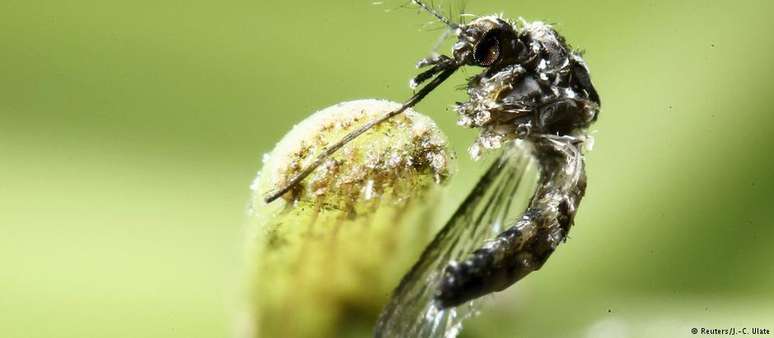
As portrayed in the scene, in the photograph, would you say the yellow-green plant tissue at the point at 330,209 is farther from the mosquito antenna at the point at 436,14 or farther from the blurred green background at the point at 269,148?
the mosquito antenna at the point at 436,14

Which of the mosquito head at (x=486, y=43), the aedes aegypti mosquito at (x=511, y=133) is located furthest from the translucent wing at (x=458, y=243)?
the mosquito head at (x=486, y=43)

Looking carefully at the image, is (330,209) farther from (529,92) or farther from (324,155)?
(529,92)

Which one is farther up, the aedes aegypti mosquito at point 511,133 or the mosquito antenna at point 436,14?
the mosquito antenna at point 436,14

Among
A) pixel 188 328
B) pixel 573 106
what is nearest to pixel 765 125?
pixel 573 106

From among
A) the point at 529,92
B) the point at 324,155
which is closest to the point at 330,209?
the point at 324,155

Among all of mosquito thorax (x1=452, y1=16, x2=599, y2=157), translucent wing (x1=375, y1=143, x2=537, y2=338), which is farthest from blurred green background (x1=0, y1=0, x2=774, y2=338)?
mosquito thorax (x1=452, y1=16, x2=599, y2=157)

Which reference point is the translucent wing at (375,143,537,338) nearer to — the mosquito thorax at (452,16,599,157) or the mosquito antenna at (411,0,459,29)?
the mosquito thorax at (452,16,599,157)
